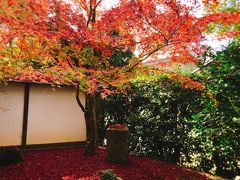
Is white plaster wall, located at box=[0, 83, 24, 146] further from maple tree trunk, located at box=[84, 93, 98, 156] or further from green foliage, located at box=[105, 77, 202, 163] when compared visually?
green foliage, located at box=[105, 77, 202, 163]

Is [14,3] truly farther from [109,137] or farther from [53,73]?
[109,137]

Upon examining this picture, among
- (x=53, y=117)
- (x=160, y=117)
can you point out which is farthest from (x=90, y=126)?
(x=53, y=117)

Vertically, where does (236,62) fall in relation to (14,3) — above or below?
below

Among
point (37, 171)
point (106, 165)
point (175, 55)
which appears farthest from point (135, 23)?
point (37, 171)

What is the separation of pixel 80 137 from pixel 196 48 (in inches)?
316

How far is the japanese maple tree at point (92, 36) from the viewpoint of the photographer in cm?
714

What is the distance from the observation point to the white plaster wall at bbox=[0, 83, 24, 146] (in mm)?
11719

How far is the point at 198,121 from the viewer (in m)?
9.02

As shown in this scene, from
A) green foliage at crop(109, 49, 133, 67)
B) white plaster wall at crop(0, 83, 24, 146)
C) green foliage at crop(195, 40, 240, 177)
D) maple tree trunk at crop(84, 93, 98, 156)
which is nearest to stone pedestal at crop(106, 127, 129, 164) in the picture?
maple tree trunk at crop(84, 93, 98, 156)

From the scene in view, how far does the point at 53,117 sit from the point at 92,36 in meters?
→ 6.36

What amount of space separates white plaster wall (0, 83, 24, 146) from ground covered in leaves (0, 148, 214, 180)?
1.59 m

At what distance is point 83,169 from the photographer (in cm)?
877

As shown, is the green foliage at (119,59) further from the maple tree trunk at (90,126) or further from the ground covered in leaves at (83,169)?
the ground covered in leaves at (83,169)

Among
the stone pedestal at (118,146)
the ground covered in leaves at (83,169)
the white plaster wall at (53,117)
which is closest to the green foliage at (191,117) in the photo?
the ground covered in leaves at (83,169)
